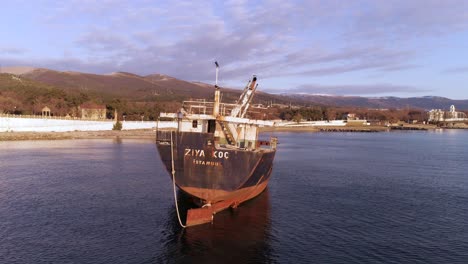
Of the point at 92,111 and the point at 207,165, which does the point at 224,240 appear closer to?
the point at 207,165

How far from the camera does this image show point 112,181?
44625mm

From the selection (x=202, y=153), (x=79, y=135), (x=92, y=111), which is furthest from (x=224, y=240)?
(x=92, y=111)

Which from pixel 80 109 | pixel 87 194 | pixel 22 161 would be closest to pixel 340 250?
pixel 87 194

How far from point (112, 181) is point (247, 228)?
21.8 metres

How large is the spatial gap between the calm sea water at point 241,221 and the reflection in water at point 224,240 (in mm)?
64

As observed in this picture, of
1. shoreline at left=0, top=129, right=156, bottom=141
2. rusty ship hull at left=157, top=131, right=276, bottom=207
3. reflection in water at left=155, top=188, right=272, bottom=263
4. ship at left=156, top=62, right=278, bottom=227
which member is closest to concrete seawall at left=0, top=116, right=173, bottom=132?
shoreline at left=0, top=129, right=156, bottom=141

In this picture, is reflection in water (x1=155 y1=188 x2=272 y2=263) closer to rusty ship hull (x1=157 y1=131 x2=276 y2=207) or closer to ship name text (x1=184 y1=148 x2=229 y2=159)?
rusty ship hull (x1=157 y1=131 x2=276 y2=207)

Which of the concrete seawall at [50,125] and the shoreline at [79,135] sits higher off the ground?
the concrete seawall at [50,125]

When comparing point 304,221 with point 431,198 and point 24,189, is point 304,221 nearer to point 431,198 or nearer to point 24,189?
point 431,198

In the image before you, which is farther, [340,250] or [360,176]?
[360,176]

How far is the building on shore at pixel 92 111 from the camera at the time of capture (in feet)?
458

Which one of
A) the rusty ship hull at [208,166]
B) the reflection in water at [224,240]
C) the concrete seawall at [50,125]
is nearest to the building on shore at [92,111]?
the concrete seawall at [50,125]

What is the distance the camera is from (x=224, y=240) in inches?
1007

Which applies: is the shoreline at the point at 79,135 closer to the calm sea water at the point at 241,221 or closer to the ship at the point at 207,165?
the calm sea water at the point at 241,221
